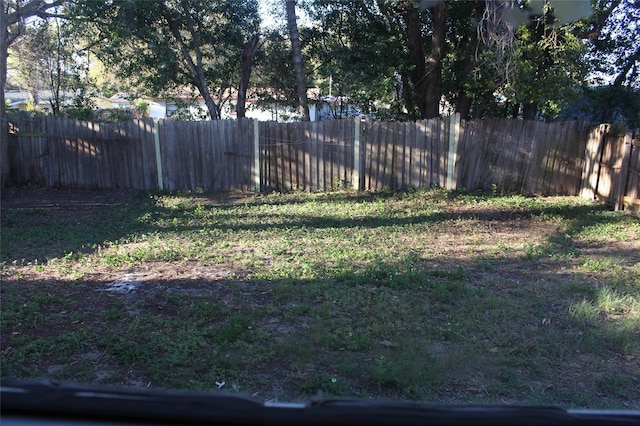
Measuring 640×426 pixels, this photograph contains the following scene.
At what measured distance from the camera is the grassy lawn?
3.74 meters

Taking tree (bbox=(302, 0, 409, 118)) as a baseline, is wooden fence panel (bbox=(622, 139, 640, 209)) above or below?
below

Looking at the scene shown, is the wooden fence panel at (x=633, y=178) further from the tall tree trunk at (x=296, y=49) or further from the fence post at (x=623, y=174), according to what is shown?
the tall tree trunk at (x=296, y=49)

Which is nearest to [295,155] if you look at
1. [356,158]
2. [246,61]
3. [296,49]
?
[356,158]

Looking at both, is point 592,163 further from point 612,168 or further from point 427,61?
point 427,61

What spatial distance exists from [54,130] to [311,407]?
12.3m

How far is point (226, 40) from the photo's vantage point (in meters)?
15.6

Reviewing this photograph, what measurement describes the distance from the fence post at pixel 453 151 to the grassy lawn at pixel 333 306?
8.95ft

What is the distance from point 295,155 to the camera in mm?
11844

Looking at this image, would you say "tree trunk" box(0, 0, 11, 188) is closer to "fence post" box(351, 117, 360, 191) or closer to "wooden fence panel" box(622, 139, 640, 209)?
"fence post" box(351, 117, 360, 191)

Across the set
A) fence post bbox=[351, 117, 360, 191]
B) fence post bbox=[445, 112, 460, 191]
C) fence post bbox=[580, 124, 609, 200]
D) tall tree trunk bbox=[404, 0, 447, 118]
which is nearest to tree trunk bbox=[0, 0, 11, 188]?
fence post bbox=[351, 117, 360, 191]

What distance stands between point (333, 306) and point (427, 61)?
998 centimetres

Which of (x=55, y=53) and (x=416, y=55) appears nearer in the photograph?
(x=416, y=55)

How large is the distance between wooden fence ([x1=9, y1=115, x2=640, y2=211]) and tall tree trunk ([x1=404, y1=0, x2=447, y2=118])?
2.36 m

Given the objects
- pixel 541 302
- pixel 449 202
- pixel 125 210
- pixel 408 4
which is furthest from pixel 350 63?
pixel 541 302
